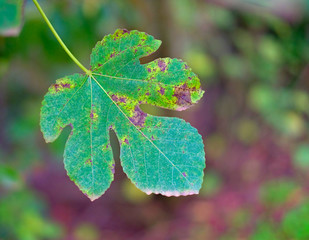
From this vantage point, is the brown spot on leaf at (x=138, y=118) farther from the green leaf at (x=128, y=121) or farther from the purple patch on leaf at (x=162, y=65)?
the purple patch on leaf at (x=162, y=65)

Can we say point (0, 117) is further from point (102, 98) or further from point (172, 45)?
point (102, 98)

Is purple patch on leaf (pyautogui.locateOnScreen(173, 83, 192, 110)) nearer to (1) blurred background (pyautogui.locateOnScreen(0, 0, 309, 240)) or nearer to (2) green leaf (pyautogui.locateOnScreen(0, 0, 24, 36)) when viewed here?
(2) green leaf (pyautogui.locateOnScreen(0, 0, 24, 36))

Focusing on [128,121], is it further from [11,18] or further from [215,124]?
[215,124]

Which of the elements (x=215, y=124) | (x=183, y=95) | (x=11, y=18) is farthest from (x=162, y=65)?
(x=215, y=124)

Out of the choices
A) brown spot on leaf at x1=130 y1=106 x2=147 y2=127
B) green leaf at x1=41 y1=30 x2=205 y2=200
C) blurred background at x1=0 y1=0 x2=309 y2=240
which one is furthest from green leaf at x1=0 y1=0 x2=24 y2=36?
blurred background at x1=0 y1=0 x2=309 y2=240

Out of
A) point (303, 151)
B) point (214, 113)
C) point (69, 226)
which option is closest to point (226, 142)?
point (214, 113)
